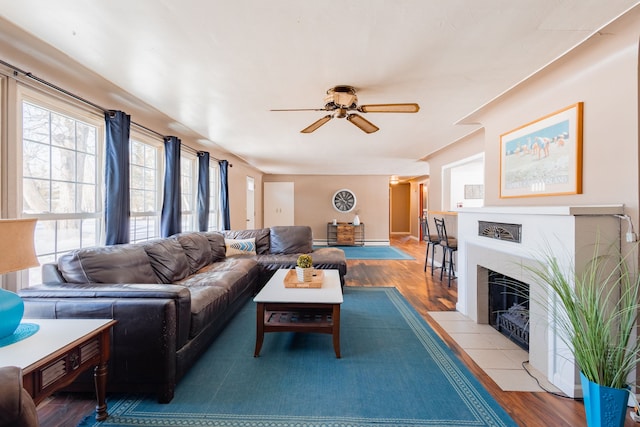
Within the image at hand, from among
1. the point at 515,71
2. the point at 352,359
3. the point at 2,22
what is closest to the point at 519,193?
the point at 515,71

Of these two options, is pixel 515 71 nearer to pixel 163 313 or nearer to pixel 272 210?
pixel 163 313

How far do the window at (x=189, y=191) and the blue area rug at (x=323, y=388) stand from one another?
8.34 feet

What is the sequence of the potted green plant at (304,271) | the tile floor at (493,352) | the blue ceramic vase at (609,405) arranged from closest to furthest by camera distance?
the blue ceramic vase at (609,405)
the tile floor at (493,352)
the potted green plant at (304,271)

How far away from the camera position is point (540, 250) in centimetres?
199

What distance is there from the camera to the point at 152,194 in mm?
3596

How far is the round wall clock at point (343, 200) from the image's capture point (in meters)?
8.52

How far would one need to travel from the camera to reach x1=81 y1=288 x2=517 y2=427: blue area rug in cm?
153

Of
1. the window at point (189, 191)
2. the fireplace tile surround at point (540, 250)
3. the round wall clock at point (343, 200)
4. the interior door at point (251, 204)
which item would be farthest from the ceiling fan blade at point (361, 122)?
the round wall clock at point (343, 200)

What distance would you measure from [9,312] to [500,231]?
Result: 329cm

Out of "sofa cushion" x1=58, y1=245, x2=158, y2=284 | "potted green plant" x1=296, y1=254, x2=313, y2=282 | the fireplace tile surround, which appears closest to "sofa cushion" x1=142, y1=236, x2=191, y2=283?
"sofa cushion" x1=58, y1=245, x2=158, y2=284

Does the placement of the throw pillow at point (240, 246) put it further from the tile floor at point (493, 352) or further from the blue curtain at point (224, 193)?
the tile floor at point (493, 352)

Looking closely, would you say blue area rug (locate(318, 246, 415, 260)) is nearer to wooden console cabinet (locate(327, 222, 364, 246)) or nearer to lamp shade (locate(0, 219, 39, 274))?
wooden console cabinet (locate(327, 222, 364, 246))

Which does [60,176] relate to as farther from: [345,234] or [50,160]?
[345,234]

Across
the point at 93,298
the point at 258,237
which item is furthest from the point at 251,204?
the point at 93,298
